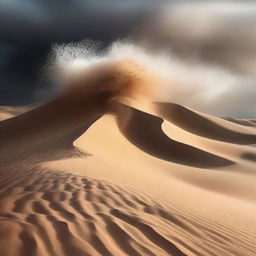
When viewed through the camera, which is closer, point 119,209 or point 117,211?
point 117,211

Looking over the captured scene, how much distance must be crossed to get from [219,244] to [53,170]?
4685 millimetres

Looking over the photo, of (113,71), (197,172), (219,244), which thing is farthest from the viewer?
(113,71)

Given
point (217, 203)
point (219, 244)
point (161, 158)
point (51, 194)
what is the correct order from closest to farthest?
point (219, 244)
point (51, 194)
point (217, 203)
point (161, 158)

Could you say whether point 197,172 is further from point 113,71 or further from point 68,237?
point 113,71

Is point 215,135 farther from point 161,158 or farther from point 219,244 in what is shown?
point 219,244

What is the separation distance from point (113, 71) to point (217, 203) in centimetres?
1924

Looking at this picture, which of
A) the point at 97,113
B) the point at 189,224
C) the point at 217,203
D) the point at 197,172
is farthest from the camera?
the point at 97,113

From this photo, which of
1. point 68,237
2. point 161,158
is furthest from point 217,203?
point 161,158

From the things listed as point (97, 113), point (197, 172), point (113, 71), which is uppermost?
point (113, 71)

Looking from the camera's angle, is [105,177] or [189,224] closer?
[189,224]

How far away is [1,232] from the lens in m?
3.62

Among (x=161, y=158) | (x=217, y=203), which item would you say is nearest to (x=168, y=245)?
(x=217, y=203)

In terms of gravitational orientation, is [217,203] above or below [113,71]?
below

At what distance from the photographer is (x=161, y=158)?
50.5 ft
